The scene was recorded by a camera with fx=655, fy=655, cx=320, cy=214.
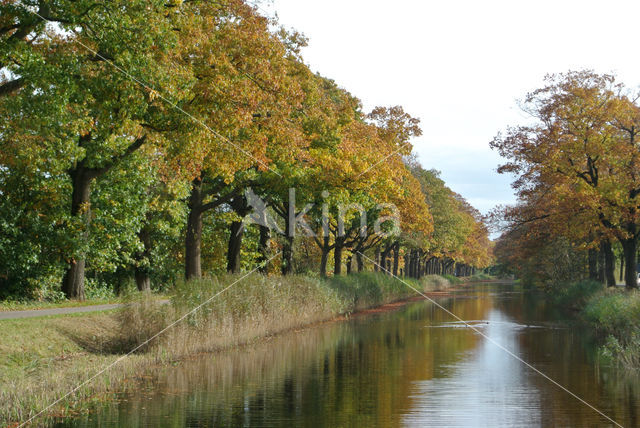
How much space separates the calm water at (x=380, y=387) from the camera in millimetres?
12234

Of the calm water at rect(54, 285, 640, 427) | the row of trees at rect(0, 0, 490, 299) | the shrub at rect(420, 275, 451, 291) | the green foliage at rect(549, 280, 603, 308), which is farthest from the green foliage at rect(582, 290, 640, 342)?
the shrub at rect(420, 275, 451, 291)

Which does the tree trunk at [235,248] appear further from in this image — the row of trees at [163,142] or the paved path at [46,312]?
the paved path at [46,312]

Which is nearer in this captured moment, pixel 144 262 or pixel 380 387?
pixel 380 387

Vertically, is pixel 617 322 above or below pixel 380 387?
above

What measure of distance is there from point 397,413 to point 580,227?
2365cm

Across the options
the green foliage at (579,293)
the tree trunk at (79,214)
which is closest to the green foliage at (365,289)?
the green foliage at (579,293)

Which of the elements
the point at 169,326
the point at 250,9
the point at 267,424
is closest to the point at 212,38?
the point at 250,9

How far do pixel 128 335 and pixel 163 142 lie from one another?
19.2 ft

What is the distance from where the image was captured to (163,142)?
19984 millimetres

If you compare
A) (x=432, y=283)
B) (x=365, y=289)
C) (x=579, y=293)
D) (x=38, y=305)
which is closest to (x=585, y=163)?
(x=579, y=293)

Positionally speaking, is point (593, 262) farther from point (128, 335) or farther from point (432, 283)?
point (128, 335)

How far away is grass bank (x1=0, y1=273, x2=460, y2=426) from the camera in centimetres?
1286

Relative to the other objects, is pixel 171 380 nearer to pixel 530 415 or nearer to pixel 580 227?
pixel 530 415

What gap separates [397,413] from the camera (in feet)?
41.7
